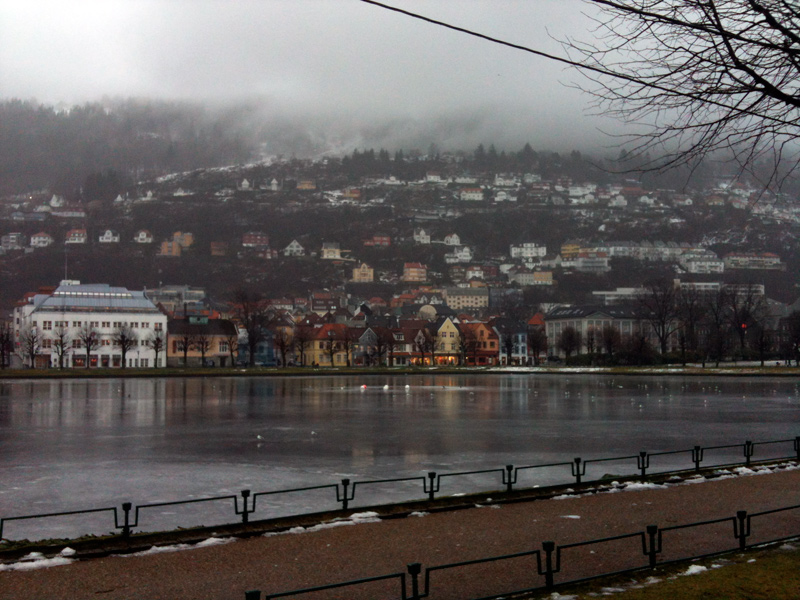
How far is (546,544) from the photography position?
9.87m

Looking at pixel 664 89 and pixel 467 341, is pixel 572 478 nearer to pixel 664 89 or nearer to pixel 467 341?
pixel 664 89

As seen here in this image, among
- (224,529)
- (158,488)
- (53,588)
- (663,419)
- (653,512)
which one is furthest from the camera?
(663,419)

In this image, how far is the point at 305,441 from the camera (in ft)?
101

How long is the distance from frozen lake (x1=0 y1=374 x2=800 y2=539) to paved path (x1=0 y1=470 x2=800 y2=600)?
12.0ft

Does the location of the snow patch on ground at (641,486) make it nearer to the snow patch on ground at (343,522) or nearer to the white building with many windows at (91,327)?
the snow patch on ground at (343,522)

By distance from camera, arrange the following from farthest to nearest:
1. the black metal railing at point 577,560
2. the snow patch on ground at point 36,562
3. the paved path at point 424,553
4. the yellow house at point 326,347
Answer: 1. the yellow house at point 326,347
2. the snow patch on ground at point 36,562
3. the paved path at point 424,553
4. the black metal railing at point 577,560

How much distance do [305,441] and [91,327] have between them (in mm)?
107737

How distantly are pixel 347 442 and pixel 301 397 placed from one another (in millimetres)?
29855

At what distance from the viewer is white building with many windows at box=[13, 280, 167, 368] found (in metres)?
126

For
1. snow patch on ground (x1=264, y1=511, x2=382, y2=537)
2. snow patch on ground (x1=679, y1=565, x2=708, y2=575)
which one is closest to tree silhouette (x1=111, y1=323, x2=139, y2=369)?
snow patch on ground (x1=264, y1=511, x2=382, y2=537)

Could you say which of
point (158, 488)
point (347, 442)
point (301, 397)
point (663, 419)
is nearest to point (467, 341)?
point (301, 397)

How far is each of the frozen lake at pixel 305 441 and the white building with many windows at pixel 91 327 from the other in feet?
236

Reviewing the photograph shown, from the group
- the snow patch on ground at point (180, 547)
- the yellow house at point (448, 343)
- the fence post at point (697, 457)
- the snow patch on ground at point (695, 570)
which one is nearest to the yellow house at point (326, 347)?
the yellow house at point (448, 343)

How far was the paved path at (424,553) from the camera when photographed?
1088cm
